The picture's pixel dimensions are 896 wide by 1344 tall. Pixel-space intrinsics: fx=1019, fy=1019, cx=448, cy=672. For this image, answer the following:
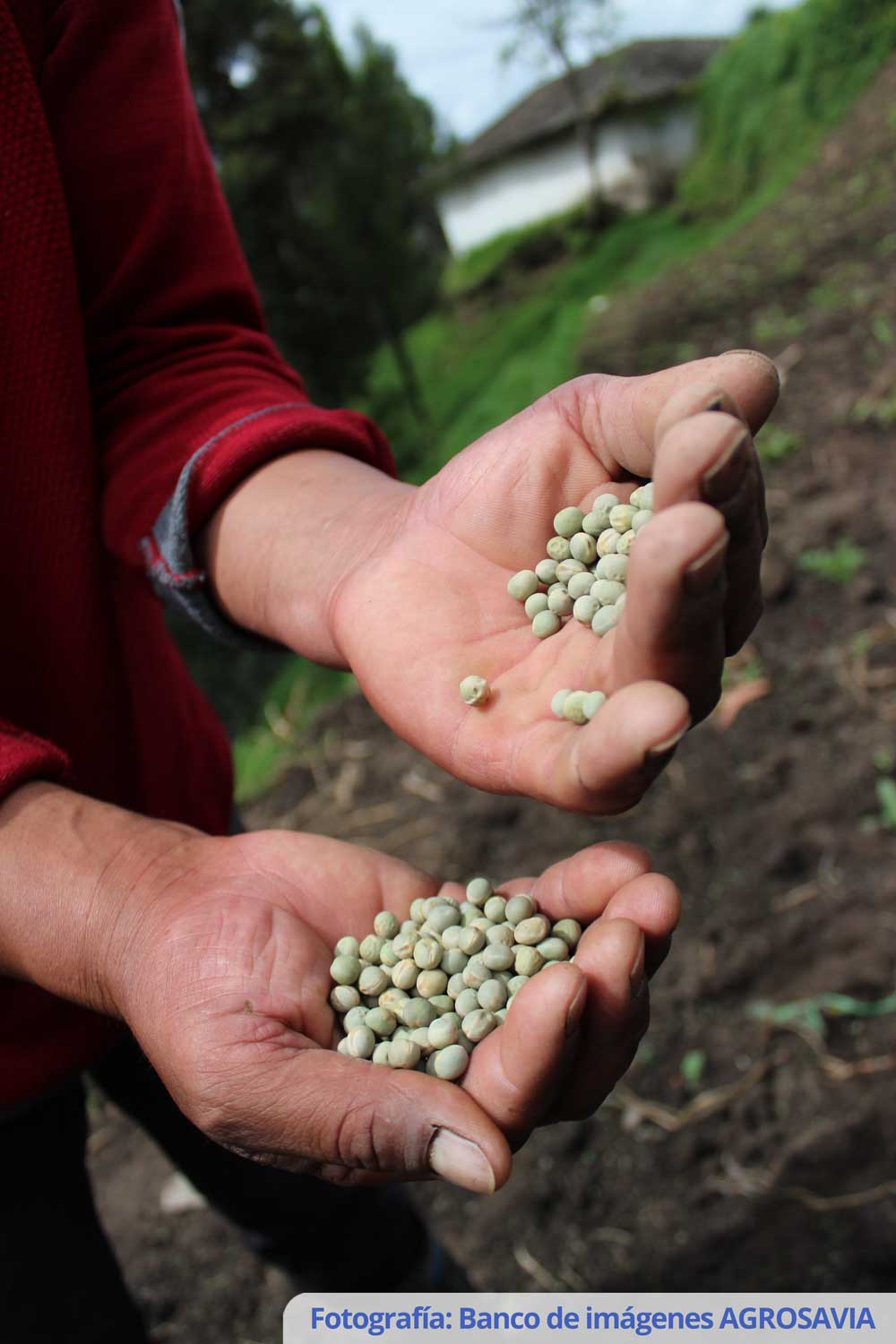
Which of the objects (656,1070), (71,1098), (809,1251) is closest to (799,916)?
(656,1070)

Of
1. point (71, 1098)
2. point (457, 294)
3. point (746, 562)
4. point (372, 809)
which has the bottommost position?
point (457, 294)

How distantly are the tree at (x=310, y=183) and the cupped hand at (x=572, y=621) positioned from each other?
8.89m

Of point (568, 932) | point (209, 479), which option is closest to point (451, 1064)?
point (568, 932)

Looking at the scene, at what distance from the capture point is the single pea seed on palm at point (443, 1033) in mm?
1604

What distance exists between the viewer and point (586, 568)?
5.63 feet

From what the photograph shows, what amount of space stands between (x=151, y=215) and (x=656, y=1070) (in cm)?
256

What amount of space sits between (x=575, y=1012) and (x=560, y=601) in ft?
2.15

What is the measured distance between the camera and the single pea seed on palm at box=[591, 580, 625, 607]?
Result: 1607 mm

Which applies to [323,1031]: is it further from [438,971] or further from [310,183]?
[310,183]

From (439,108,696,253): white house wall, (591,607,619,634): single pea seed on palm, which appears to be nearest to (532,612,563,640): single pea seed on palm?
(591,607,619,634): single pea seed on palm

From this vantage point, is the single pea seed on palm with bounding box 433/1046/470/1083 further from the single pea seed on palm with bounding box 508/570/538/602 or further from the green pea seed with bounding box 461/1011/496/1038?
the single pea seed on palm with bounding box 508/570/538/602

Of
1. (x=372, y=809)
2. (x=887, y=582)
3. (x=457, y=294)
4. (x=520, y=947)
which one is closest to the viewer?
(x=520, y=947)

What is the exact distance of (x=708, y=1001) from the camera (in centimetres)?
302

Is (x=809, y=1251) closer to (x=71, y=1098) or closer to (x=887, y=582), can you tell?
(x=71, y=1098)
